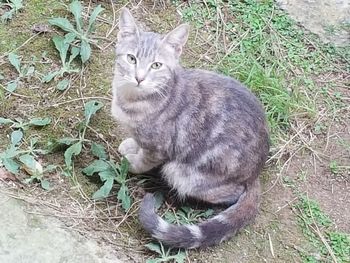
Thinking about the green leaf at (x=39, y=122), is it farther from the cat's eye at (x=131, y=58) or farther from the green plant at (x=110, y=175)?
the cat's eye at (x=131, y=58)

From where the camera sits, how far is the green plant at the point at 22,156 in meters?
2.98

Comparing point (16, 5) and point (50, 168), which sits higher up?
point (16, 5)

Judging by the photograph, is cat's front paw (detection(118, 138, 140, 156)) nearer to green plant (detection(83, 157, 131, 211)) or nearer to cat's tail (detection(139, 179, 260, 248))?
green plant (detection(83, 157, 131, 211))

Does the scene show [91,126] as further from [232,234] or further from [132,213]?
[232,234]

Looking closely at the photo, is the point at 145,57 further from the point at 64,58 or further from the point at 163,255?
the point at 163,255

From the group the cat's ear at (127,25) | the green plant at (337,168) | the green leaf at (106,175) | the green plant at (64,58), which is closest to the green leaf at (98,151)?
the green leaf at (106,175)

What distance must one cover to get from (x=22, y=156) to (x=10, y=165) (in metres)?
0.08

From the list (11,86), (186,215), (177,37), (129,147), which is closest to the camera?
(177,37)

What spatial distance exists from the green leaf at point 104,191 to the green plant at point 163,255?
32cm

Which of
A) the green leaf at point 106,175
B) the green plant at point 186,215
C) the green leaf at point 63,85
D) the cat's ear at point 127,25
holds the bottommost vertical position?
the green plant at point 186,215

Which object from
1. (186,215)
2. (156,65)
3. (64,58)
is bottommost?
(186,215)

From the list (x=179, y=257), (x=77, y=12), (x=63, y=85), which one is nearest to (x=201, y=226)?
(x=179, y=257)

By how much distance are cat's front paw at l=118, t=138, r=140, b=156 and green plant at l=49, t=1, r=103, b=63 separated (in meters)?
0.58

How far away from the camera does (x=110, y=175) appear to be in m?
3.02
